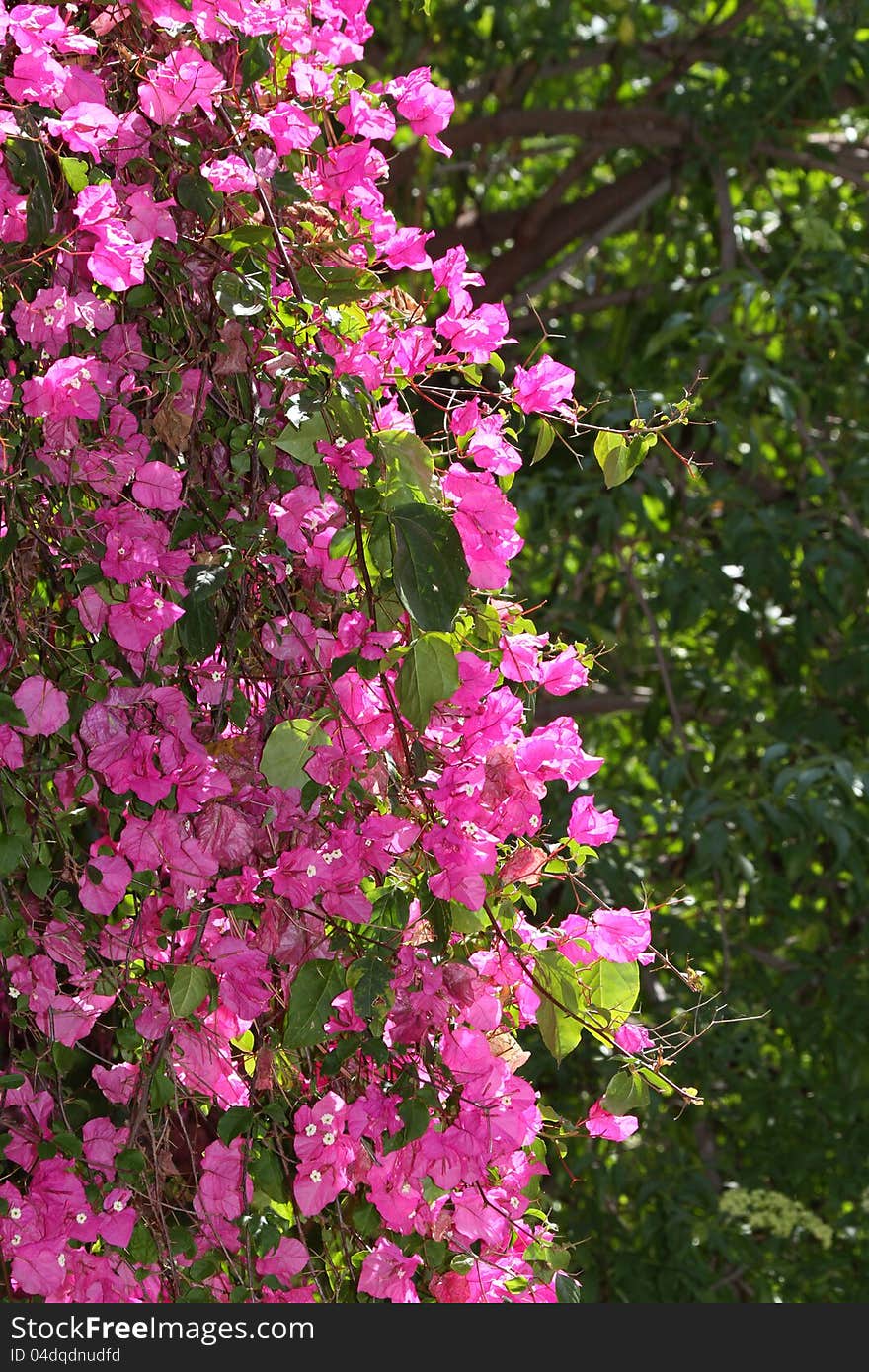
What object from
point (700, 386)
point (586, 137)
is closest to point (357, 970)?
point (700, 386)

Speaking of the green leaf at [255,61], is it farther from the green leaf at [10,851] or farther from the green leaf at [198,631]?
the green leaf at [10,851]

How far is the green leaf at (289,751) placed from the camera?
30.0 inches

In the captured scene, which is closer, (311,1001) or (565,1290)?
(311,1001)

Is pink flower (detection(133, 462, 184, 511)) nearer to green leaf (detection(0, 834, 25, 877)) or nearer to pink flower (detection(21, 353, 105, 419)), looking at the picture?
pink flower (detection(21, 353, 105, 419))

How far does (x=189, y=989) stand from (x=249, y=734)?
0.15 meters

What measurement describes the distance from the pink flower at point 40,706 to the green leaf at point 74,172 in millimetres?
250

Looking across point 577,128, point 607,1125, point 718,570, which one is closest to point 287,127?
point 607,1125

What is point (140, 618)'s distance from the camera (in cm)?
81

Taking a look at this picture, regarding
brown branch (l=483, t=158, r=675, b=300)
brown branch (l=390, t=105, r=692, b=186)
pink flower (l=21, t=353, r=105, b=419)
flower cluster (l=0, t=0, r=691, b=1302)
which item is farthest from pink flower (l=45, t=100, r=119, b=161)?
brown branch (l=483, t=158, r=675, b=300)

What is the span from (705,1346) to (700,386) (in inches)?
63.4

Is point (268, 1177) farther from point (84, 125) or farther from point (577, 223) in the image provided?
point (577, 223)

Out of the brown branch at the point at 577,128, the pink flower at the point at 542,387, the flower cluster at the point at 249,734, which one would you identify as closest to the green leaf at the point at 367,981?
the flower cluster at the point at 249,734

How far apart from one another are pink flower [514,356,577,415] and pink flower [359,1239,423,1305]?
463 millimetres

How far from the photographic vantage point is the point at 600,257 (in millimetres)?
2730
